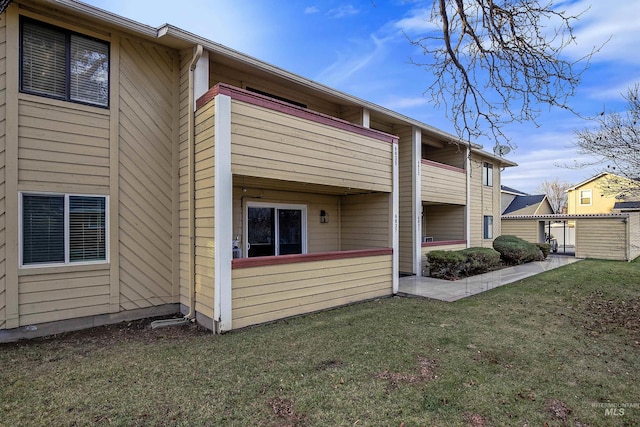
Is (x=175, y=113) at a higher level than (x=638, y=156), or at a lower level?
higher

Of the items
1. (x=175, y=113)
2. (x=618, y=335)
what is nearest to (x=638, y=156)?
(x=618, y=335)

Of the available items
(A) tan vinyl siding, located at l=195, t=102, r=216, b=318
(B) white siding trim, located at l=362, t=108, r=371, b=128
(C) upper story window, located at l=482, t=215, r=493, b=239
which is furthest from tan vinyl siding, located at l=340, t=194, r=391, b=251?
(C) upper story window, located at l=482, t=215, r=493, b=239

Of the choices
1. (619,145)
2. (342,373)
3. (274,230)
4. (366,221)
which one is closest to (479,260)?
(366,221)

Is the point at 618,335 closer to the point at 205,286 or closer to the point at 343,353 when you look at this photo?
the point at 343,353

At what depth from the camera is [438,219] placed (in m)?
14.8

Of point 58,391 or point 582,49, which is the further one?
point 582,49

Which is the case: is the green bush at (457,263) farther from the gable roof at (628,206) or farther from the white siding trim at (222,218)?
the gable roof at (628,206)

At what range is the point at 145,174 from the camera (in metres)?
6.44

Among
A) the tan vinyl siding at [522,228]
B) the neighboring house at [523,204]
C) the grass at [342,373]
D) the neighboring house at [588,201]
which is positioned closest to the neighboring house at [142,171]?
the grass at [342,373]

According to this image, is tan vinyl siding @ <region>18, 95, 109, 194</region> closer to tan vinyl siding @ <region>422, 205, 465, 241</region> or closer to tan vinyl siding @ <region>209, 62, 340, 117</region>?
tan vinyl siding @ <region>209, 62, 340, 117</region>

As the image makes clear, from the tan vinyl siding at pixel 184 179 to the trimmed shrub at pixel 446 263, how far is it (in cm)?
774

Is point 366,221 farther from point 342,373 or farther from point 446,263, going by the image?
point 342,373

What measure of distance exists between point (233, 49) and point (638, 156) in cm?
836

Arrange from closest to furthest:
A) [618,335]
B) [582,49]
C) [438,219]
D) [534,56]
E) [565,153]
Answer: [582,49], [534,56], [618,335], [565,153], [438,219]
